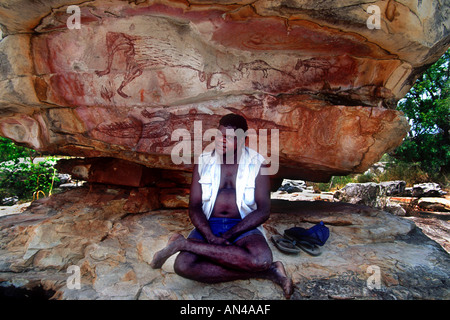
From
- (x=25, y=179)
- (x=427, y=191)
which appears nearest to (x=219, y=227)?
(x=427, y=191)

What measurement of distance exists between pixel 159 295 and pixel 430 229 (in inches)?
→ 178

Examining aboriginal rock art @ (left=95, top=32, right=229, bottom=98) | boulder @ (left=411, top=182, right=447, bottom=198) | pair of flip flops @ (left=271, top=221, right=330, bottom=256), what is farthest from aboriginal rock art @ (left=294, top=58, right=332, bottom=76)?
boulder @ (left=411, top=182, right=447, bottom=198)

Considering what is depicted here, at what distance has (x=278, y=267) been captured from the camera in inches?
75.9

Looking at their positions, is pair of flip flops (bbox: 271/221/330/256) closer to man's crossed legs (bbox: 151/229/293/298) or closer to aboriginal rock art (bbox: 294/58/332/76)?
man's crossed legs (bbox: 151/229/293/298)

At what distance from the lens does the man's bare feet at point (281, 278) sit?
1.80 meters

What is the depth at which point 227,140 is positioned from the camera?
7.00ft

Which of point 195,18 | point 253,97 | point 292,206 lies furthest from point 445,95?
point 195,18

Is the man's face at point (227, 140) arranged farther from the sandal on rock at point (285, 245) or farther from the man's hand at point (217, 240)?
the sandal on rock at point (285, 245)

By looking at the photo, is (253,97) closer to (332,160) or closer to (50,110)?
(332,160)

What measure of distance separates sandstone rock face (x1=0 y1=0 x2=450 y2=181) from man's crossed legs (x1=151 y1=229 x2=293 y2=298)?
1.36 m

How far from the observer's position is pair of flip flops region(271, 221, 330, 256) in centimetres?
244

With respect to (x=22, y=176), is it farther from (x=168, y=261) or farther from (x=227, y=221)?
Result: (x=227, y=221)

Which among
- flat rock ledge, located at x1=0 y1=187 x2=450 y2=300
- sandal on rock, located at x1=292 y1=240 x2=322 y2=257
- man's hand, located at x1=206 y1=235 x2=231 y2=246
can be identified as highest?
man's hand, located at x1=206 y1=235 x2=231 y2=246
